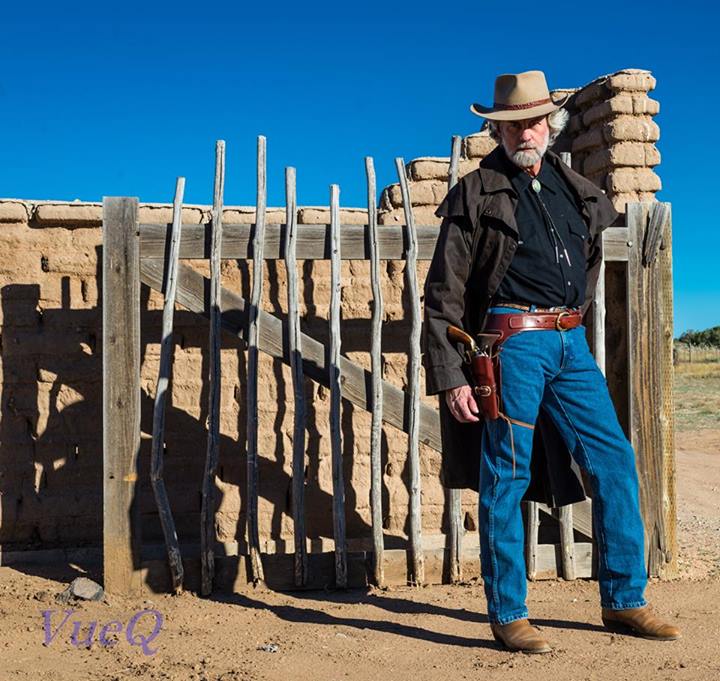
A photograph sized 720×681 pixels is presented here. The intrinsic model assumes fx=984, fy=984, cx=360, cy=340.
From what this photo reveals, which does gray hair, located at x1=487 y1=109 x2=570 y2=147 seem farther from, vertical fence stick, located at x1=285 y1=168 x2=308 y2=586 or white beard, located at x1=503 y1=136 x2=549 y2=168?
vertical fence stick, located at x1=285 y1=168 x2=308 y2=586

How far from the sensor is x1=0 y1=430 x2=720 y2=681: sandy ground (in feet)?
11.1

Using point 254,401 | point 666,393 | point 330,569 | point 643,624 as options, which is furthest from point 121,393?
point 666,393

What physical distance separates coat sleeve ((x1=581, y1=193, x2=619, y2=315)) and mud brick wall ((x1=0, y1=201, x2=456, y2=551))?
4.62 feet

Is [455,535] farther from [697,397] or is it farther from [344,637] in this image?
[697,397]

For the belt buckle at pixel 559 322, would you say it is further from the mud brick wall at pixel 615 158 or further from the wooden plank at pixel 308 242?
the mud brick wall at pixel 615 158

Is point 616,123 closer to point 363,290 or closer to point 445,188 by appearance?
point 445,188

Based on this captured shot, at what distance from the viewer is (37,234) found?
5027 millimetres

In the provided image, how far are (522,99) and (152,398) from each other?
2.54 m

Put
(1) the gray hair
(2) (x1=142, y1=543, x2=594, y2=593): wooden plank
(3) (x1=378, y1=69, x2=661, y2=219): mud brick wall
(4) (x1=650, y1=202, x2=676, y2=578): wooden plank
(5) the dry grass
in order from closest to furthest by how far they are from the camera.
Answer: (1) the gray hair, (2) (x1=142, y1=543, x2=594, y2=593): wooden plank, (4) (x1=650, y1=202, x2=676, y2=578): wooden plank, (3) (x1=378, y1=69, x2=661, y2=219): mud brick wall, (5) the dry grass

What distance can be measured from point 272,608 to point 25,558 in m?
1.45

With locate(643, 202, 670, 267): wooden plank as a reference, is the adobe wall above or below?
below

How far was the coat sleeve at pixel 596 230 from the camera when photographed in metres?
3.83

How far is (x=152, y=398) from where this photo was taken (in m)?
5.09

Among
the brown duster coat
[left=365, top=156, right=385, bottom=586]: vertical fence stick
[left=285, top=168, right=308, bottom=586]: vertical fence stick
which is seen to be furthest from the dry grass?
the brown duster coat
